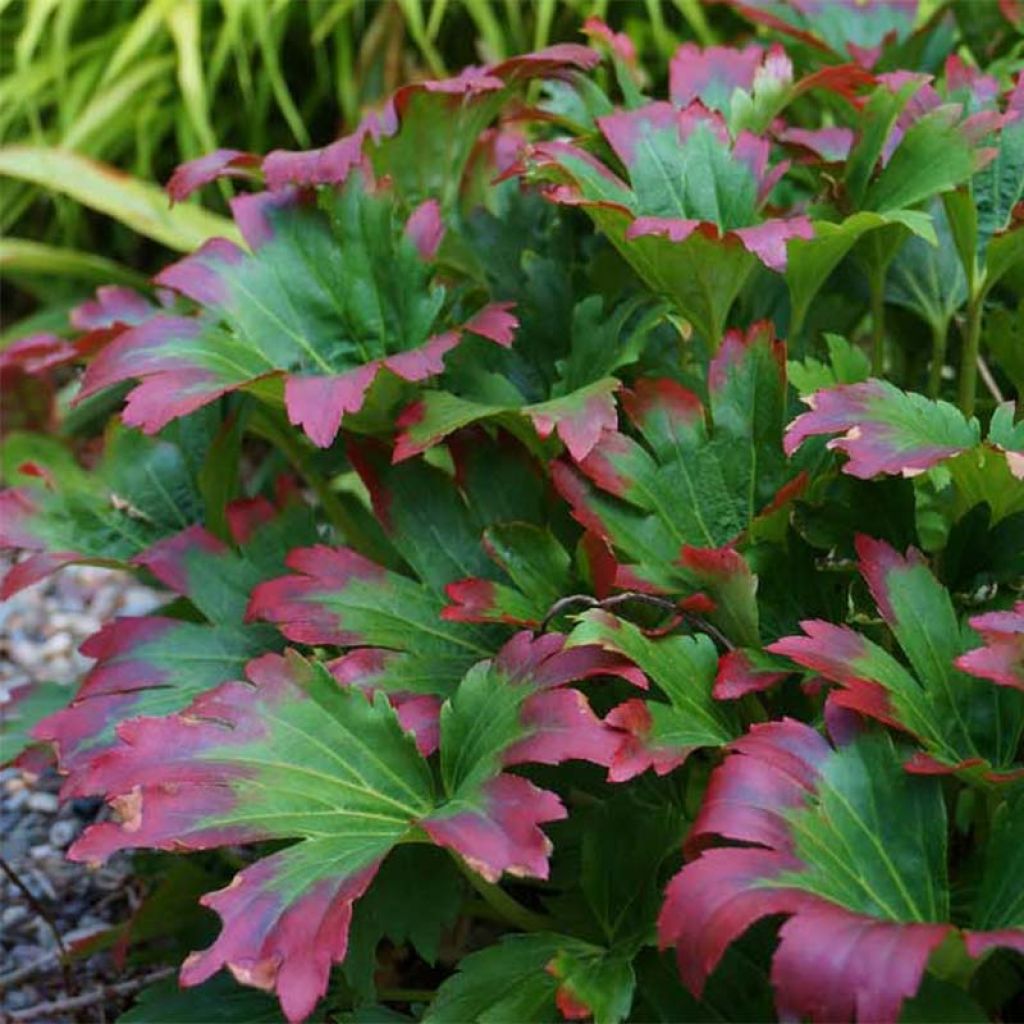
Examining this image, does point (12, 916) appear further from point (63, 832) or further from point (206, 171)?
point (206, 171)

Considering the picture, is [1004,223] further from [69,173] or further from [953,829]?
[69,173]

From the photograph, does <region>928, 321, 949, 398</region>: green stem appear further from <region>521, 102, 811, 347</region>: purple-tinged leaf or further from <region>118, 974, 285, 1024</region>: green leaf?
<region>118, 974, 285, 1024</region>: green leaf

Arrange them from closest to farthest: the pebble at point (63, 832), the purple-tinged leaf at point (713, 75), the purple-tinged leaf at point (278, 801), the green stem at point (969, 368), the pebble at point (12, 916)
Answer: the purple-tinged leaf at point (278, 801) → the green stem at point (969, 368) → the purple-tinged leaf at point (713, 75) → the pebble at point (12, 916) → the pebble at point (63, 832)

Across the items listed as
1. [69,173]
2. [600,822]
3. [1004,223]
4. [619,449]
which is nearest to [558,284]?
[619,449]

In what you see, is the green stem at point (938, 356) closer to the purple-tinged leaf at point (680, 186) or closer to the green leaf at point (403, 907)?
the purple-tinged leaf at point (680, 186)

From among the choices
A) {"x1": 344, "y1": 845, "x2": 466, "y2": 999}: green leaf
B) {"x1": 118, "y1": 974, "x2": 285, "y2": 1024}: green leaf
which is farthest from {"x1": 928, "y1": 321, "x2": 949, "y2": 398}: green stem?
{"x1": 118, "y1": 974, "x2": 285, "y2": 1024}: green leaf

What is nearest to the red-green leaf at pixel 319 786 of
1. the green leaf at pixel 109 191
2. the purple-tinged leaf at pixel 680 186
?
the purple-tinged leaf at pixel 680 186

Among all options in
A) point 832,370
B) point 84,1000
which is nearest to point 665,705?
point 832,370

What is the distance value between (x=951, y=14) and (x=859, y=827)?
41.7 inches

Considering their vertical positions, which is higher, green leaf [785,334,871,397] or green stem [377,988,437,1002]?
green leaf [785,334,871,397]

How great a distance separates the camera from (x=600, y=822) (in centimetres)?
108

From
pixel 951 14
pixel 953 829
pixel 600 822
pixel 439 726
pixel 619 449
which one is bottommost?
pixel 953 829

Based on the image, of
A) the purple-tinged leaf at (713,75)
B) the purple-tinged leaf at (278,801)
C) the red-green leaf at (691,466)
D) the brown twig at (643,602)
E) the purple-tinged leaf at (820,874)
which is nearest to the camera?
the purple-tinged leaf at (820,874)

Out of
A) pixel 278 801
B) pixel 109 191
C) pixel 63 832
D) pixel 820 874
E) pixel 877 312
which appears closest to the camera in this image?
pixel 820 874
